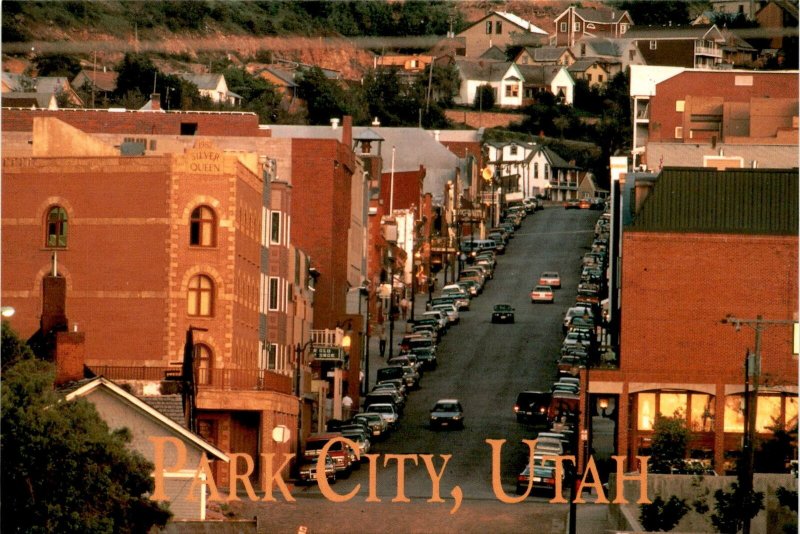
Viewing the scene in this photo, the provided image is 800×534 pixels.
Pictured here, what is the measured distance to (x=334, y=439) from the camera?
8131cm

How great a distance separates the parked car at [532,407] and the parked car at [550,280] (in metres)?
50.2

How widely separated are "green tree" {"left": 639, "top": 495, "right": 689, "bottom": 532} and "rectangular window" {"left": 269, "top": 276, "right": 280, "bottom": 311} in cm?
3251

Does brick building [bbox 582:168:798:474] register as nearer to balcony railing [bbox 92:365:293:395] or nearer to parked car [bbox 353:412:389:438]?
parked car [bbox 353:412:389:438]

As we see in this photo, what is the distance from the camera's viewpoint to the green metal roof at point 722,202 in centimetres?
9825

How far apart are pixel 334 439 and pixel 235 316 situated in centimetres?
703

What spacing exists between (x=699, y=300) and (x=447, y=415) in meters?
11.8

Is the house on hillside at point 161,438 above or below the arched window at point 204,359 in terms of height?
below

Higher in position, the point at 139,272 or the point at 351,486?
the point at 139,272

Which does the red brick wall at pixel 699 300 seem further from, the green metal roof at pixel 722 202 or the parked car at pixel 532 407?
the parked car at pixel 532 407

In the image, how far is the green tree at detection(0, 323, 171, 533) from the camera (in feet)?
157

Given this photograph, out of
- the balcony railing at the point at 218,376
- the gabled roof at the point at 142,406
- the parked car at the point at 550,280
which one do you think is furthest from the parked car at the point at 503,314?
the gabled roof at the point at 142,406

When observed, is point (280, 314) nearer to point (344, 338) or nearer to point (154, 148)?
point (344, 338)

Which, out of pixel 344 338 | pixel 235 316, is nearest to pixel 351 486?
pixel 235 316

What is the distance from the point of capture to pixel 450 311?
139 metres
